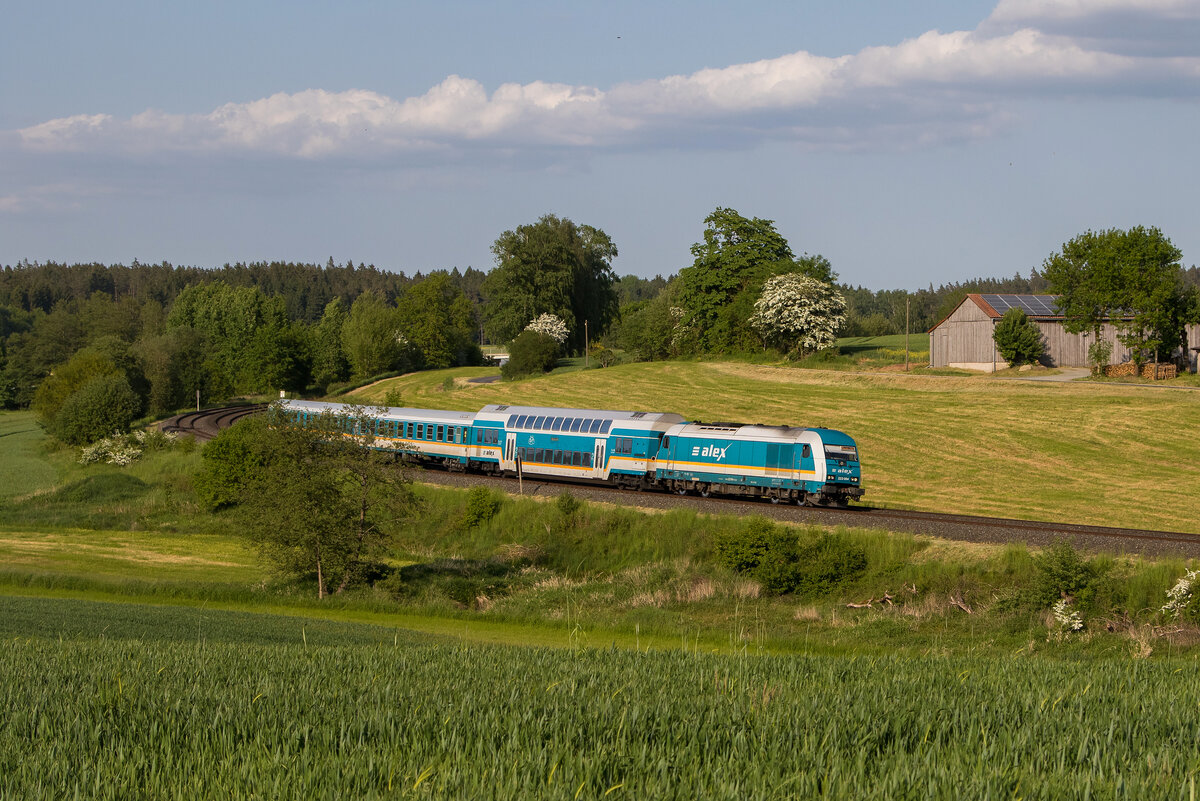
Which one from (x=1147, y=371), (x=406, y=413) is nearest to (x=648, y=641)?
(x=406, y=413)

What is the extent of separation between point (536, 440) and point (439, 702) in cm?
4372

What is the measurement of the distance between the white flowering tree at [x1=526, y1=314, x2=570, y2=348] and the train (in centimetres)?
5872

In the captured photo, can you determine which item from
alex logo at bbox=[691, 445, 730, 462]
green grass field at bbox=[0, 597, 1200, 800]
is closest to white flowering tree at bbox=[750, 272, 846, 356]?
alex logo at bbox=[691, 445, 730, 462]

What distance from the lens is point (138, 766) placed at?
579 centimetres

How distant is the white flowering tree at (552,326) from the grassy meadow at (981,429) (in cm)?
2787

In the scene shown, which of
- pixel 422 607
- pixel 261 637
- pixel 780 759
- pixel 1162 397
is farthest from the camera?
pixel 1162 397

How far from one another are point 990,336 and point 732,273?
33.2 meters

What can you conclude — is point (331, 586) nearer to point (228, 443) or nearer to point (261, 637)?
point (261, 637)

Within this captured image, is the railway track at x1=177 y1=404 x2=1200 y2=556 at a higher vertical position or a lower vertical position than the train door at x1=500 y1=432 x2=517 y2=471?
lower

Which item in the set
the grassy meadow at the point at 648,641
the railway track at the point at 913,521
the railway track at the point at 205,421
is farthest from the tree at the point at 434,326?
the railway track at the point at 913,521

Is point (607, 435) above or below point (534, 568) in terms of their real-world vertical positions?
above

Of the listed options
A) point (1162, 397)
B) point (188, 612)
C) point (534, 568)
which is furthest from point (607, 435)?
point (1162, 397)

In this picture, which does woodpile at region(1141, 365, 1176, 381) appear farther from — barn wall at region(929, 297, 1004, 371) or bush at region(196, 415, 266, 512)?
bush at region(196, 415, 266, 512)

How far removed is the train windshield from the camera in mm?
40188
